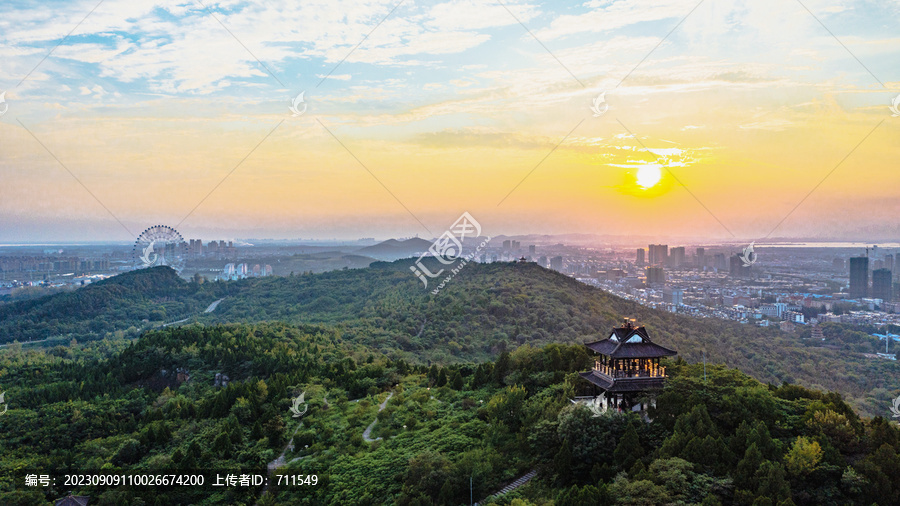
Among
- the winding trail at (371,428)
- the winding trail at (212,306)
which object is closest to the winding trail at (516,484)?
the winding trail at (371,428)

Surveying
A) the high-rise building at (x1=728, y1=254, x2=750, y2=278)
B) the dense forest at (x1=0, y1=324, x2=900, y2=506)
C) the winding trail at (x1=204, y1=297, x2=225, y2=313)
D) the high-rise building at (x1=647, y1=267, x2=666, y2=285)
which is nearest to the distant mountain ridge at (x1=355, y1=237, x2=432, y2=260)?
the winding trail at (x1=204, y1=297, x2=225, y2=313)

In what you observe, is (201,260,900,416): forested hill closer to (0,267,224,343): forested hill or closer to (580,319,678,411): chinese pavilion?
(0,267,224,343): forested hill

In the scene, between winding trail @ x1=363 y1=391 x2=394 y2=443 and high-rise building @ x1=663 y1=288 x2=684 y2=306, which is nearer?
winding trail @ x1=363 y1=391 x2=394 y2=443

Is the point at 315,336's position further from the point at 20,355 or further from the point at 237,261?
the point at 237,261

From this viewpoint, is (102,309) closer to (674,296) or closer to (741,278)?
(674,296)

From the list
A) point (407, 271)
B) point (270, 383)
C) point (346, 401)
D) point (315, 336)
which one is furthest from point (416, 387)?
point (407, 271)
